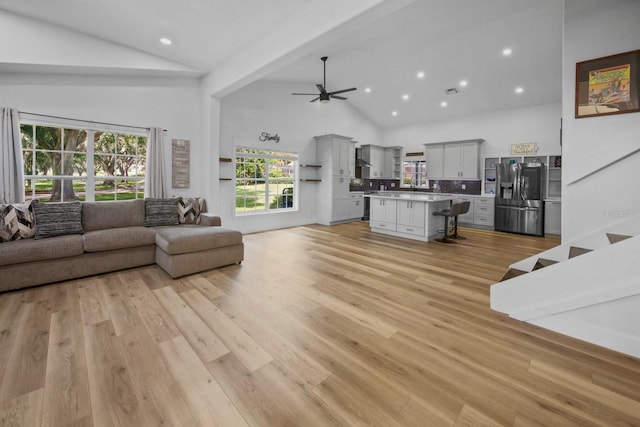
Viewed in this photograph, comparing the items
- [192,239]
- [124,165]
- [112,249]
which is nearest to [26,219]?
[112,249]

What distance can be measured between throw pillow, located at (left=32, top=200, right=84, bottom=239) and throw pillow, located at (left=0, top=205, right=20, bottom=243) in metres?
0.19

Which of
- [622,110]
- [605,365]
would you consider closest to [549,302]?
[605,365]

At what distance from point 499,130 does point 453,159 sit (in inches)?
50.3

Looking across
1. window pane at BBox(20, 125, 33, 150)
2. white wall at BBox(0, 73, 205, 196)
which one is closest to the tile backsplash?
white wall at BBox(0, 73, 205, 196)

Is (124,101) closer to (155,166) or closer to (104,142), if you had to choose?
(104,142)

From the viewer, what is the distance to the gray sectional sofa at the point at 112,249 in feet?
9.89

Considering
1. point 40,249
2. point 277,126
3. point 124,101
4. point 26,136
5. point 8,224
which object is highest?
point 277,126

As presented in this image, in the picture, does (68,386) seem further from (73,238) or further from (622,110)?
(622,110)

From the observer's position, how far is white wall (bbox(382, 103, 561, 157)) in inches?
265

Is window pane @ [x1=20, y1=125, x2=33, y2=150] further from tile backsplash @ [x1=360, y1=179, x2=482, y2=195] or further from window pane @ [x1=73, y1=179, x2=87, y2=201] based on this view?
tile backsplash @ [x1=360, y1=179, x2=482, y2=195]

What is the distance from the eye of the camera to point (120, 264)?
11.9ft

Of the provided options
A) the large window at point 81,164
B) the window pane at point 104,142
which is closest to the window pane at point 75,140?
the large window at point 81,164

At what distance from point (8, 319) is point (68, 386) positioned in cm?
142

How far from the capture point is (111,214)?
398 cm
